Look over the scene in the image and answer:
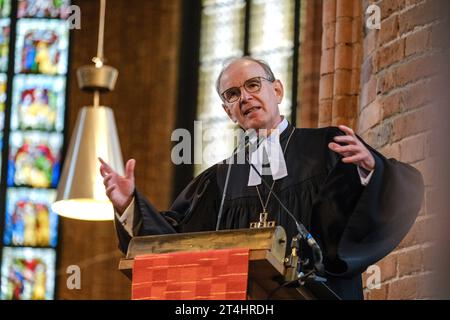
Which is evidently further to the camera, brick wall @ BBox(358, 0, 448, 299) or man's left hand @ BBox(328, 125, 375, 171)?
brick wall @ BBox(358, 0, 448, 299)

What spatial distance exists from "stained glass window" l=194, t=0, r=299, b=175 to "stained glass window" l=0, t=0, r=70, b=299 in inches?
52.3

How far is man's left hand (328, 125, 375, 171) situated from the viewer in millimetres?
4510

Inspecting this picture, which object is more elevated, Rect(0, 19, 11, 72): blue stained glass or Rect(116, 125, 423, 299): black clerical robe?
Rect(0, 19, 11, 72): blue stained glass

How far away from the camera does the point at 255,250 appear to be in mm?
4367

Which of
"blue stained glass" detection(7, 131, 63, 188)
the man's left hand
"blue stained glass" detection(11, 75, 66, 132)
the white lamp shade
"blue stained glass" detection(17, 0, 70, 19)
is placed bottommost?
the man's left hand

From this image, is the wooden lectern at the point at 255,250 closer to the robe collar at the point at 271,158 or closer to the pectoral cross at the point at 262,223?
the pectoral cross at the point at 262,223

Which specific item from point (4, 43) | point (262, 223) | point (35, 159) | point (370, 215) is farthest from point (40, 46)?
point (370, 215)

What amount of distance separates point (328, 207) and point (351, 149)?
1.24ft

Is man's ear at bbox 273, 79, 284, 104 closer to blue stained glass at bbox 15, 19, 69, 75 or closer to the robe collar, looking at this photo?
the robe collar

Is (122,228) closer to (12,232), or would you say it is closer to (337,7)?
(337,7)

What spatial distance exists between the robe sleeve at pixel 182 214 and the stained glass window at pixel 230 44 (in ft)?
22.9

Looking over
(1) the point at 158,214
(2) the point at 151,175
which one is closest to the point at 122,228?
(1) the point at 158,214

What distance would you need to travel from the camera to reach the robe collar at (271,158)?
207 inches

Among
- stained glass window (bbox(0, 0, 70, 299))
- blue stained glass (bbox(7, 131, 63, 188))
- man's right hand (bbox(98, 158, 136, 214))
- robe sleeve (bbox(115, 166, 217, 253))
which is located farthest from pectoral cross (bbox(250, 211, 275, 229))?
blue stained glass (bbox(7, 131, 63, 188))
